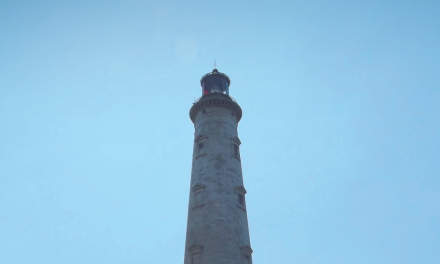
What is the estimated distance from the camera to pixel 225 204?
30.0 meters

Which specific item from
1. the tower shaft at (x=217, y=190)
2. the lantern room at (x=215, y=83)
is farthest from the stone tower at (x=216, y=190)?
the lantern room at (x=215, y=83)

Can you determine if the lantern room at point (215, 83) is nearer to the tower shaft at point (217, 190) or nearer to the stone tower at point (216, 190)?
the stone tower at point (216, 190)

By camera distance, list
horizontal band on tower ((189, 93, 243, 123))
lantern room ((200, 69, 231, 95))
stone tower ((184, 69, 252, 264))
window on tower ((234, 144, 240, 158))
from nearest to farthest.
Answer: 1. stone tower ((184, 69, 252, 264))
2. window on tower ((234, 144, 240, 158))
3. horizontal band on tower ((189, 93, 243, 123))
4. lantern room ((200, 69, 231, 95))

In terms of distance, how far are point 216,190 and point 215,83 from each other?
13092 mm

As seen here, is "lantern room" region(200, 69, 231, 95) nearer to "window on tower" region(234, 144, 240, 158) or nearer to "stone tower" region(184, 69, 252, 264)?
"stone tower" region(184, 69, 252, 264)

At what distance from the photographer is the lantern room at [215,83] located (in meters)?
39.6

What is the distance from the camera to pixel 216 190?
3064 cm

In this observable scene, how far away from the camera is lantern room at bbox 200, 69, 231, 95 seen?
1558 inches

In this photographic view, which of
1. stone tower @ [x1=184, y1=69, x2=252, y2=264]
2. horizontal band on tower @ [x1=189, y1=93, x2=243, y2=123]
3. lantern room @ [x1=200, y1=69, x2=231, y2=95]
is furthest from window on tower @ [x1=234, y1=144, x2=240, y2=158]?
lantern room @ [x1=200, y1=69, x2=231, y2=95]

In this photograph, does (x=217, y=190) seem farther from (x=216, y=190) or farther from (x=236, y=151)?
(x=236, y=151)

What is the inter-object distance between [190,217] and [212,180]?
3.32 meters

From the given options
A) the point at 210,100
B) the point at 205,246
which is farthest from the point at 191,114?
the point at 205,246

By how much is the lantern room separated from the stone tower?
3.65 feet

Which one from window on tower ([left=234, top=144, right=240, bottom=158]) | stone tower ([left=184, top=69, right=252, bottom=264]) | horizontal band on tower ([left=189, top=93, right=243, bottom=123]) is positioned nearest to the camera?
stone tower ([left=184, top=69, right=252, bottom=264])
